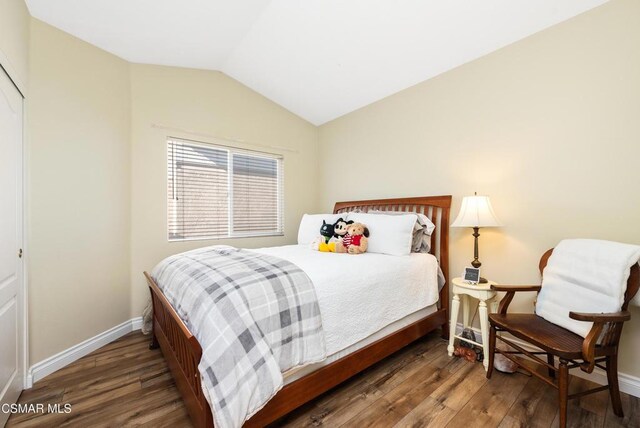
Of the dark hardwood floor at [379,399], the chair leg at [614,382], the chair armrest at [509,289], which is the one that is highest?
the chair armrest at [509,289]

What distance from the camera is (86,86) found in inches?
90.6

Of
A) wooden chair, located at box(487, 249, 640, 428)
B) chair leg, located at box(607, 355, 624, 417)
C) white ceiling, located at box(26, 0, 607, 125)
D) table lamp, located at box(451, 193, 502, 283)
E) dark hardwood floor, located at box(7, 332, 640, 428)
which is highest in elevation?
white ceiling, located at box(26, 0, 607, 125)

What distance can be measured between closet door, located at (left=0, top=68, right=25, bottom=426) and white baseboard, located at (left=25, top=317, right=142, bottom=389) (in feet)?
0.46

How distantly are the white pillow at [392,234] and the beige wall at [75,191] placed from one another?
2410 millimetres

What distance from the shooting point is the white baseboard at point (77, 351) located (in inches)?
75.4

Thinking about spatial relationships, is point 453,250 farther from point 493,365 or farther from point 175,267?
point 175,267

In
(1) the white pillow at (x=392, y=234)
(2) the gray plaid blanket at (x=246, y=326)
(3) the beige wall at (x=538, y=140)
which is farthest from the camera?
(1) the white pillow at (x=392, y=234)

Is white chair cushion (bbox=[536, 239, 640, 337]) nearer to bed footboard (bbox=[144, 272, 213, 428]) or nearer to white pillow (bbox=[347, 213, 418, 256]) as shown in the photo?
white pillow (bbox=[347, 213, 418, 256])

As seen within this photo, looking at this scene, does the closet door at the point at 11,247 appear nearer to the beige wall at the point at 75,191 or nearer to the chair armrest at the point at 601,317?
the beige wall at the point at 75,191

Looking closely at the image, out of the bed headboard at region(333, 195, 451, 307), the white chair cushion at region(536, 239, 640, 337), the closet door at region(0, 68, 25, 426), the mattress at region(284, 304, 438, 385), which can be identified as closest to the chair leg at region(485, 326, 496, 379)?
the white chair cushion at region(536, 239, 640, 337)

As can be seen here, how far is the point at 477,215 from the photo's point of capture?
7.04 feet

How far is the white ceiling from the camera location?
200 cm

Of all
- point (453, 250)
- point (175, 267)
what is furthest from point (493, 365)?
point (175, 267)
